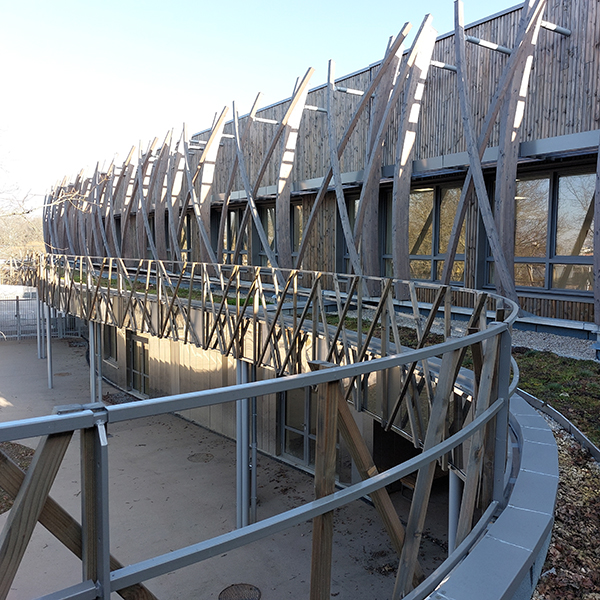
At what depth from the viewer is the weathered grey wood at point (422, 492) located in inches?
85.6

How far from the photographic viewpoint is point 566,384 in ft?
19.1

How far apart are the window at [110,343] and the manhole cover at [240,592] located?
50.9 ft

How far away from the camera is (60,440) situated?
45.2 inches

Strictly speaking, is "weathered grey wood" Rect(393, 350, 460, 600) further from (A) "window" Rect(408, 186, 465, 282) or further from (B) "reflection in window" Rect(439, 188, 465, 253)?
(B) "reflection in window" Rect(439, 188, 465, 253)

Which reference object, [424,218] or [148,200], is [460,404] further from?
[148,200]

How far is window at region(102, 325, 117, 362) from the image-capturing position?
870 inches

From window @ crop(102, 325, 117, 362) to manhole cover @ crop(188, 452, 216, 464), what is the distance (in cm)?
977

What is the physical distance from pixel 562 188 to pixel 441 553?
6.93 meters

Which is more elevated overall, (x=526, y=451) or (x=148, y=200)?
(x=148, y=200)

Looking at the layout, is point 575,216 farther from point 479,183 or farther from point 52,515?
point 52,515

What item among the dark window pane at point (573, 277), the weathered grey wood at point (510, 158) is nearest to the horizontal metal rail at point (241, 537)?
the weathered grey wood at point (510, 158)

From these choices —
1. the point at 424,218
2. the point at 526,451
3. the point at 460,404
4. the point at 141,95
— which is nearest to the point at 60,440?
the point at 526,451

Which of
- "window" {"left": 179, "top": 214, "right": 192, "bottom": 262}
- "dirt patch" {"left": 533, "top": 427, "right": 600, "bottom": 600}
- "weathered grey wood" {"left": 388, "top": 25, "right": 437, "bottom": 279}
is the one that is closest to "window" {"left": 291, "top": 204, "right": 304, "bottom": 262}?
"window" {"left": 179, "top": 214, "right": 192, "bottom": 262}

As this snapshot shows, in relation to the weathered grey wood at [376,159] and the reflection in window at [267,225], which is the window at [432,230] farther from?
the reflection in window at [267,225]
